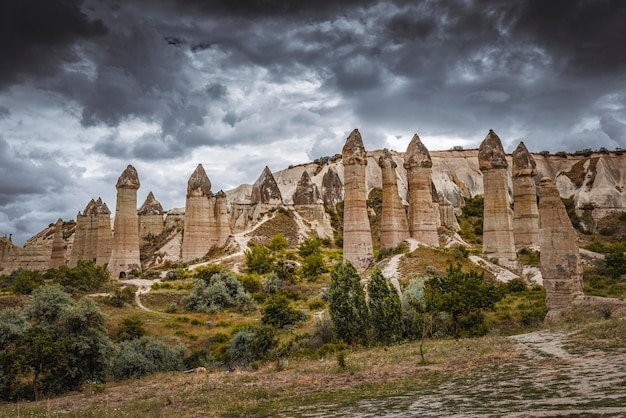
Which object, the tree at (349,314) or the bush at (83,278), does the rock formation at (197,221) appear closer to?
the bush at (83,278)

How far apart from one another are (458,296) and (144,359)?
12252mm

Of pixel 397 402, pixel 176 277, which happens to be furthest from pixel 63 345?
pixel 176 277

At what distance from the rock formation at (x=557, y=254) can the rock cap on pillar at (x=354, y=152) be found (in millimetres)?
15904

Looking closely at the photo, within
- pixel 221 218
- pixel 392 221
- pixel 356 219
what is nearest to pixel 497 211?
pixel 392 221

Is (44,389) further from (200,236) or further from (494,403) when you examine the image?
Answer: (200,236)

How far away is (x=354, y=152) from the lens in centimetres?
3453

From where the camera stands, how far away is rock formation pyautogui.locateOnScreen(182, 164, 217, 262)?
46844 millimetres

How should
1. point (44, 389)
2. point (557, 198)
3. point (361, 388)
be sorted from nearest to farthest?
point (361, 388)
point (44, 389)
point (557, 198)

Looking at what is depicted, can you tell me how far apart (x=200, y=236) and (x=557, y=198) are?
111 ft

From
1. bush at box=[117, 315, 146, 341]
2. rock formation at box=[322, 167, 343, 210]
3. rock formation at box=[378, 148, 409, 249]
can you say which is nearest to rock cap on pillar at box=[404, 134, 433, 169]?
rock formation at box=[378, 148, 409, 249]

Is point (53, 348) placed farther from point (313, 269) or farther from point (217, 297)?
point (313, 269)

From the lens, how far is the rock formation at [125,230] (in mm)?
41688

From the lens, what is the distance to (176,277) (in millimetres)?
40031

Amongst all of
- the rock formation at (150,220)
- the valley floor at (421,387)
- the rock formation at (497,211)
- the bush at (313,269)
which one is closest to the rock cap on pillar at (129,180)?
the bush at (313,269)
